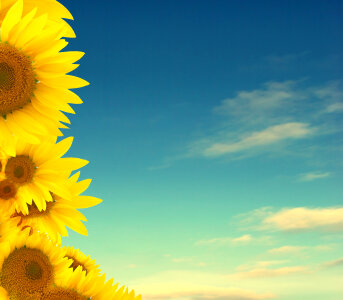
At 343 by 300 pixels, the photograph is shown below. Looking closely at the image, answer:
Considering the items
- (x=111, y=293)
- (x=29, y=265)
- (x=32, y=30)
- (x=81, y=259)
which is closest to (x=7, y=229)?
(x=29, y=265)

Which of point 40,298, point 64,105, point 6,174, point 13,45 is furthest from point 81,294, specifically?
point 13,45

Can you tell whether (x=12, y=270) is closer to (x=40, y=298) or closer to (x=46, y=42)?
(x=40, y=298)

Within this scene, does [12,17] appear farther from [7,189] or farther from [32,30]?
[7,189]

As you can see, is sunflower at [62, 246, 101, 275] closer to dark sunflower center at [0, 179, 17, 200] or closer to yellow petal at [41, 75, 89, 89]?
dark sunflower center at [0, 179, 17, 200]

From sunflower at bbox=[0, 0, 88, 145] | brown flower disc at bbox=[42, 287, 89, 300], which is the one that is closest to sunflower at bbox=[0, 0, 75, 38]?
sunflower at bbox=[0, 0, 88, 145]

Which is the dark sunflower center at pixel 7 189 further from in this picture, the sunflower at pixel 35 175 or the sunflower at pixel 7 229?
the sunflower at pixel 7 229

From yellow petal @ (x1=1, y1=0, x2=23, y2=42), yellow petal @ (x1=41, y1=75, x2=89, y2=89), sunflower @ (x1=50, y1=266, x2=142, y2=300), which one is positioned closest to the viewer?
yellow petal @ (x1=1, y1=0, x2=23, y2=42)

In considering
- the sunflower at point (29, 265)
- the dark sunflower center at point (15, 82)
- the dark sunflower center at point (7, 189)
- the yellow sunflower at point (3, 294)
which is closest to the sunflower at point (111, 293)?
the sunflower at point (29, 265)
